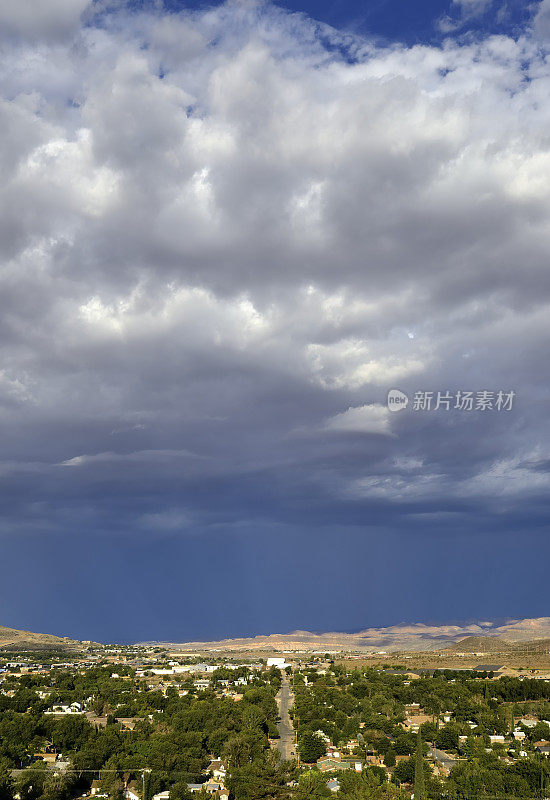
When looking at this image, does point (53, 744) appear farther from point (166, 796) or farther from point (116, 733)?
point (166, 796)

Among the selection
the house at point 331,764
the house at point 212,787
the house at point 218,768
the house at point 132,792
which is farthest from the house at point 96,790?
the house at point 331,764

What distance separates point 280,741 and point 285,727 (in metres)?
9.09

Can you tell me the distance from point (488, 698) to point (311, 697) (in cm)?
2691

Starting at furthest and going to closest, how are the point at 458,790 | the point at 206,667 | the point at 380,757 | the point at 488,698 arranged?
the point at 206,667, the point at 488,698, the point at 380,757, the point at 458,790

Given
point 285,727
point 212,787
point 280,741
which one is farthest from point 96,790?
point 285,727

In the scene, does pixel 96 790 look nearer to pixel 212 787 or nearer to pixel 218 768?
pixel 212 787

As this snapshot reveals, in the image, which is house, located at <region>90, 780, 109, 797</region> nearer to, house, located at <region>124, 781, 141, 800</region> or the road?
house, located at <region>124, 781, 141, 800</region>

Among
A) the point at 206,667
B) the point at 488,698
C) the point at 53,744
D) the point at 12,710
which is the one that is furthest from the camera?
the point at 206,667

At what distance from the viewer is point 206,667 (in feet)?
565

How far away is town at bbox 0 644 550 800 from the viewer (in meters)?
55.3

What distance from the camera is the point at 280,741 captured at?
79438mm

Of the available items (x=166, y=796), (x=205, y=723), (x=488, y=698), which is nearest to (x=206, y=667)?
(x=488, y=698)

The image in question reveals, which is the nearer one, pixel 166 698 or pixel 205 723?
pixel 205 723

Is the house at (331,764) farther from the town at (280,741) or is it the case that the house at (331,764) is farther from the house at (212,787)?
the house at (212,787)
